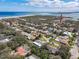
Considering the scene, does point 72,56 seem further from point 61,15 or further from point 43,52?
point 61,15

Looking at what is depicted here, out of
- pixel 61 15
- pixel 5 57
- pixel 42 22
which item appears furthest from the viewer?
pixel 42 22

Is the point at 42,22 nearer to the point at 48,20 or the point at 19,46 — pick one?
the point at 48,20

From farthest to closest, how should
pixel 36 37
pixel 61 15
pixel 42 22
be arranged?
pixel 42 22
pixel 61 15
pixel 36 37

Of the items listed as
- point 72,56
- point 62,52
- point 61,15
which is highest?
point 61,15

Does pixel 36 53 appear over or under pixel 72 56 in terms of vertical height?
over

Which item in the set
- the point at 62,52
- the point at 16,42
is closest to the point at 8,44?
the point at 16,42

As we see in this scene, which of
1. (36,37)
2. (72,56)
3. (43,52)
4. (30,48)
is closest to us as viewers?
(43,52)

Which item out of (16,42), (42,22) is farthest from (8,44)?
(42,22)

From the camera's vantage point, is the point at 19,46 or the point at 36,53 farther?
the point at 19,46

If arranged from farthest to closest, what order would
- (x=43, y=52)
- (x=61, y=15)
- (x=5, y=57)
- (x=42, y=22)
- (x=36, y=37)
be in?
(x=42, y=22) < (x=61, y=15) < (x=36, y=37) < (x=43, y=52) < (x=5, y=57)
